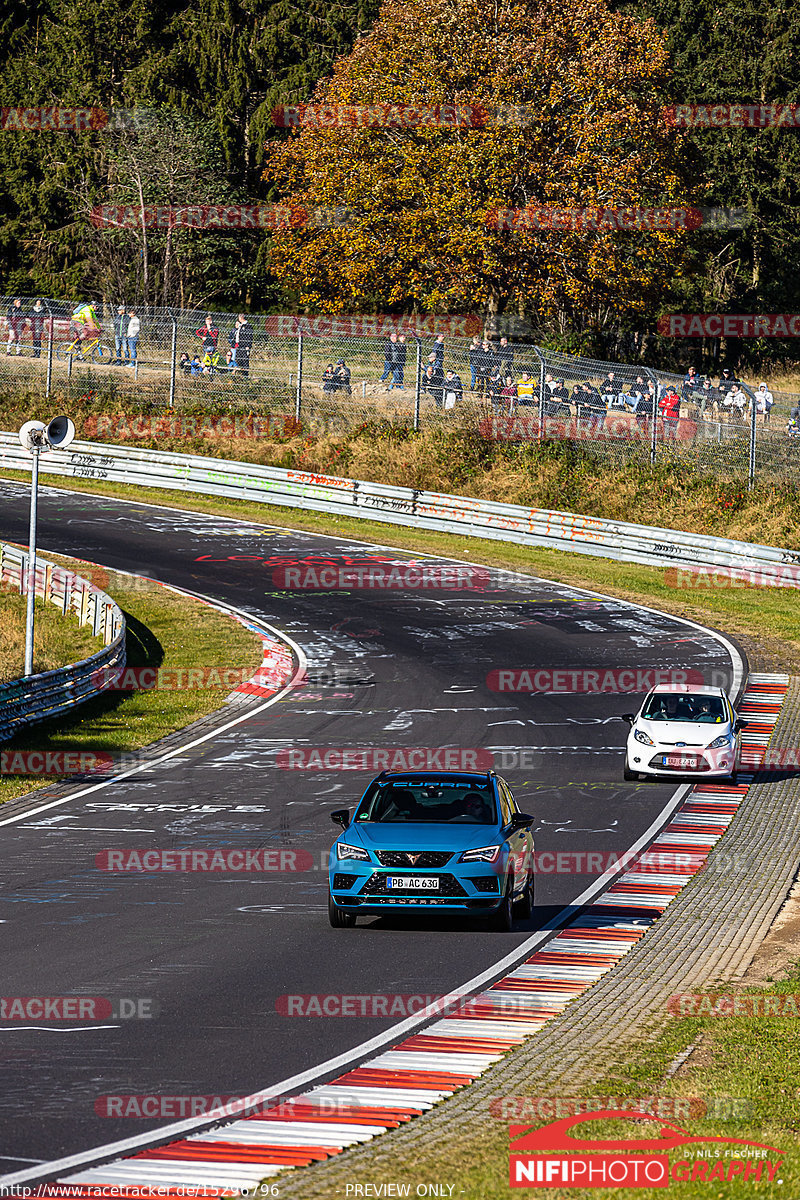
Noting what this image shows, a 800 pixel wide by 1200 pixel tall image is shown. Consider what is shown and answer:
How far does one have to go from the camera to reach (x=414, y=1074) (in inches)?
393

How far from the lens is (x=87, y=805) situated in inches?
798

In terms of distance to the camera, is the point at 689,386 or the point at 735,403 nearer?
the point at 689,386

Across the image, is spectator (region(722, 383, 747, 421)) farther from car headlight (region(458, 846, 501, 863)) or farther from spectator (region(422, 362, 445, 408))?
car headlight (region(458, 846, 501, 863))

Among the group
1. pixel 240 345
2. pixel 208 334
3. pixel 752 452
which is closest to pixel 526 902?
pixel 752 452

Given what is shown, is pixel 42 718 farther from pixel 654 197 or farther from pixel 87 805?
pixel 654 197

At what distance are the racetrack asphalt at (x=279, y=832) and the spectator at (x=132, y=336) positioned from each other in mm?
12945

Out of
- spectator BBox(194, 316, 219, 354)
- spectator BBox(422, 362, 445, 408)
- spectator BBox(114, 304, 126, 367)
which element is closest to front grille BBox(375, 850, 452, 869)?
spectator BBox(422, 362, 445, 408)

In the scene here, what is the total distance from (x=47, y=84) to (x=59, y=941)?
63.1 meters

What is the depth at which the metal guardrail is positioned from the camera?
2394 cm

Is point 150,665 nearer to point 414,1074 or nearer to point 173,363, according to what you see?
point 414,1074

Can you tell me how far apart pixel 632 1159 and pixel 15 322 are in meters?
48.5

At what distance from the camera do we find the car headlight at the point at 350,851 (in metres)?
13.9

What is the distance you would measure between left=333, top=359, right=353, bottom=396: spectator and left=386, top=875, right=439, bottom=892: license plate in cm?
3637

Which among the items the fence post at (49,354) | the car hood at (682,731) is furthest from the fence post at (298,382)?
the car hood at (682,731)
